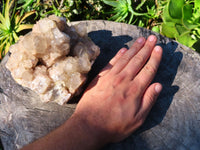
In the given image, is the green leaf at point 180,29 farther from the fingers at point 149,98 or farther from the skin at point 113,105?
the fingers at point 149,98

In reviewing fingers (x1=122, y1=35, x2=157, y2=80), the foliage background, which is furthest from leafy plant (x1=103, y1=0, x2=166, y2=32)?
fingers (x1=122, y1=35, x2=157, y2=80)

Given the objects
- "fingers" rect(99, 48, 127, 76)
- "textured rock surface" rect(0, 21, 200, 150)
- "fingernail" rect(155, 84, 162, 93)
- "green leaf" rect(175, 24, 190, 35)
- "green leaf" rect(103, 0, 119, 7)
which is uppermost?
"green leaf" rect(103, 0, 119, 7)

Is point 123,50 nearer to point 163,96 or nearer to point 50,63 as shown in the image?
point 163,96

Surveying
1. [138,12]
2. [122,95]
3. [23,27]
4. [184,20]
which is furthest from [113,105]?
[23,27]

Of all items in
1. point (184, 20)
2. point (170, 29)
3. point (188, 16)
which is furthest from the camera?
point (170, 29)

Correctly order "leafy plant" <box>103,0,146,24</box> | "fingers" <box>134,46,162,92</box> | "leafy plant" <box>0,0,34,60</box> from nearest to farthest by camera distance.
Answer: "fingers" <box>134,46,162,92</box>, "leafy plant" <box>103,0,146,24</box>, "leafy plant" <box>0,0,34,60</box>

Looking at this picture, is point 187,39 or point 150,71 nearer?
point 150,71

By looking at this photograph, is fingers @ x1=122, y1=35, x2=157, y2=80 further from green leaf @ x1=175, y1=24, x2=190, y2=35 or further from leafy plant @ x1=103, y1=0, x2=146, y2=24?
leafy plant @ x1=103, y1=0, x2=146, y2=24
